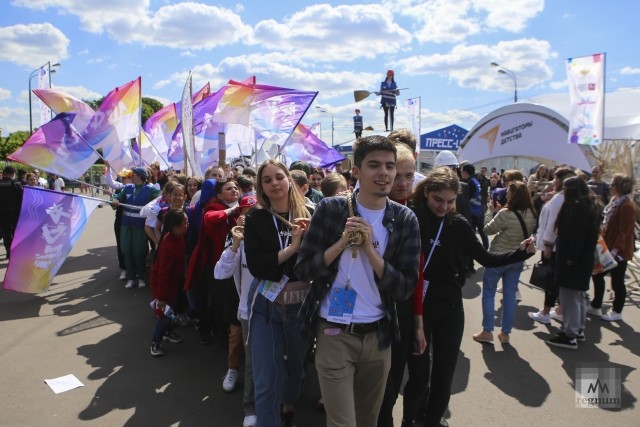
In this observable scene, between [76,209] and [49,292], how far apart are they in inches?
61.8

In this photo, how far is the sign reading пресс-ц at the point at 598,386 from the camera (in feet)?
12.6

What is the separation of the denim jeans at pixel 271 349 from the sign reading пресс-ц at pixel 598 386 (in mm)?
2568

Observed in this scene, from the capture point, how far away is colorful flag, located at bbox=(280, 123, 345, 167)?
1113cm

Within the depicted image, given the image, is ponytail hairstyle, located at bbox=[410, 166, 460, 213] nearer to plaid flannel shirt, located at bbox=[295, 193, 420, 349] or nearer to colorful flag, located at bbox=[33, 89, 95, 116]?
plaid flannel shirt, located at bbox=[295, 193, 420, 349]

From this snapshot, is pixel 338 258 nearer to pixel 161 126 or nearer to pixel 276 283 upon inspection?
pixel 276 283

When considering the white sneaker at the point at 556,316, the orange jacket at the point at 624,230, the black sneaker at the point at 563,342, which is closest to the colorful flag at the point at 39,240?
the black sneaker at the point at 563,342

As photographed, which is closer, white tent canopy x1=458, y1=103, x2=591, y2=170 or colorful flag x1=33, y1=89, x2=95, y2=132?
colorful flag x1=33, y1=89, x2=95, y2=132

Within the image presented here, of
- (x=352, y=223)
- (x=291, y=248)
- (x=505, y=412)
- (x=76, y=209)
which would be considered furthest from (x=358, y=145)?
(x=76, y=209)

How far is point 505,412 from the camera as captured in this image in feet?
12.1

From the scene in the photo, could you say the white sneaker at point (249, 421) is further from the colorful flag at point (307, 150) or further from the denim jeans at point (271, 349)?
the colorful flag at point (307, 150)

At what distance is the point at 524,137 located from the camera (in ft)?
67.2

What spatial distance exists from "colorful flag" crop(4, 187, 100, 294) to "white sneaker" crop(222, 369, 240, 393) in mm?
3851

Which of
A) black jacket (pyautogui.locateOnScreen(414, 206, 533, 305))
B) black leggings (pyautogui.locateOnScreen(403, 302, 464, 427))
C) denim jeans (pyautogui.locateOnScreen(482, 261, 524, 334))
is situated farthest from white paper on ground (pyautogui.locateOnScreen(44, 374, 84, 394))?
denim jeans (pyautogui.locateOnScreen(482, 261, 524, 334))

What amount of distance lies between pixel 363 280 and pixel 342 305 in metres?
0.16
